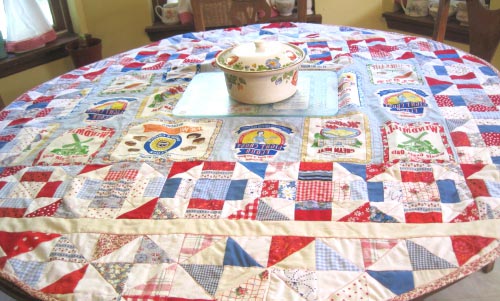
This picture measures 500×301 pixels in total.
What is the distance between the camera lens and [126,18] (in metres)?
2.61

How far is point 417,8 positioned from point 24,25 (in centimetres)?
212

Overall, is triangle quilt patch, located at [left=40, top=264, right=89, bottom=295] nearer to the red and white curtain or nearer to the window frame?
the window frame

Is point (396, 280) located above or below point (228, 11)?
below

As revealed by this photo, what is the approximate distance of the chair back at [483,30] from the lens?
138 centimetres

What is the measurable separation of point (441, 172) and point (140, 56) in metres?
1.13

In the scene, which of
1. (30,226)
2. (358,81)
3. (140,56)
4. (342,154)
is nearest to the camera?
(30,226)

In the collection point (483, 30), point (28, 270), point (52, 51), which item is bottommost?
point (52, 51)

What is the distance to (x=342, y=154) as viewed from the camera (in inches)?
36.3

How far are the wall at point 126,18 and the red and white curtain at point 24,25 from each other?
0.50 feet

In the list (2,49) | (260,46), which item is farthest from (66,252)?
(2,49)

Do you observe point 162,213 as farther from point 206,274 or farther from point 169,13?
point 169,13

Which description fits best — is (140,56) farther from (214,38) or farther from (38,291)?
(38,291)

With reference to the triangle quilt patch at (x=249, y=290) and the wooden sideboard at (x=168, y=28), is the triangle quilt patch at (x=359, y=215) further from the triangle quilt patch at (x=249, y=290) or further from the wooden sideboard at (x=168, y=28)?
the wooden sideboard at (x=168, y=28)

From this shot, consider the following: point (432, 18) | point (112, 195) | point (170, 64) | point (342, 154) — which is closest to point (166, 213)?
point (112, 195)
